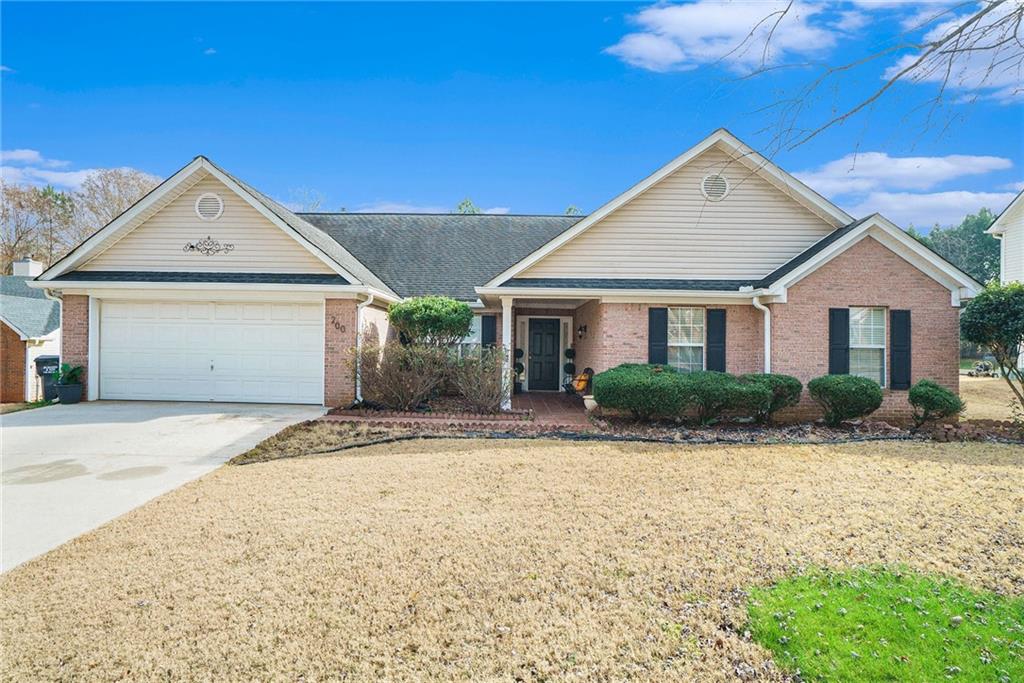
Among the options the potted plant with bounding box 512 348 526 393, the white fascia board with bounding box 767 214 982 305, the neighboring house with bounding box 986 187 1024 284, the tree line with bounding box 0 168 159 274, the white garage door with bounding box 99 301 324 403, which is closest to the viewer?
the white fascia board with bounding box 767 214 982 305

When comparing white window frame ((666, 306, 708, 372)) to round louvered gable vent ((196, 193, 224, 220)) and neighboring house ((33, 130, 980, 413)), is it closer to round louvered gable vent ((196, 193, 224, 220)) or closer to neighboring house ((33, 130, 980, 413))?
neighboring house ((33, 130, 980, 413))

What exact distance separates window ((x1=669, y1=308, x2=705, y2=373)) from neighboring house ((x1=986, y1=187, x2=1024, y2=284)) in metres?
15.7

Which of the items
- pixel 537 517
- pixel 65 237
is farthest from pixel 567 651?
pixel 65 237

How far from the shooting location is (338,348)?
13094 millimetres

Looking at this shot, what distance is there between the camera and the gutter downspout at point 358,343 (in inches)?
493

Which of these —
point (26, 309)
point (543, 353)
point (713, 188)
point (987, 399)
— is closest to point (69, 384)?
point (26, 309)

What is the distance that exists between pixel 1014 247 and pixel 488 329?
20319 millimetres

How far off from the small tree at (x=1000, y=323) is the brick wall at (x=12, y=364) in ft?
93.5

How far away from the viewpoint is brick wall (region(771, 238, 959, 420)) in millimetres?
11508

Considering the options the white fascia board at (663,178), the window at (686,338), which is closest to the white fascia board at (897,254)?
the white fascia board at (663,178)

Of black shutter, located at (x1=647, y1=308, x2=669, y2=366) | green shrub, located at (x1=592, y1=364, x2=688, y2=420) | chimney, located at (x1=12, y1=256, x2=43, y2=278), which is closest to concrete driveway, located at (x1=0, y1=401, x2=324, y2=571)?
green shrub, located at (x1=592, y1=364, x2=688, y2=420)

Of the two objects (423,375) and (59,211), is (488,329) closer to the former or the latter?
(423,375)

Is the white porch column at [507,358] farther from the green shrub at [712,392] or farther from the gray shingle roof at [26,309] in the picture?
the gray shingle roof at [26,309]

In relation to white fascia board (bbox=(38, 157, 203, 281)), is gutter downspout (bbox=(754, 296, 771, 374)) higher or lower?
lower
